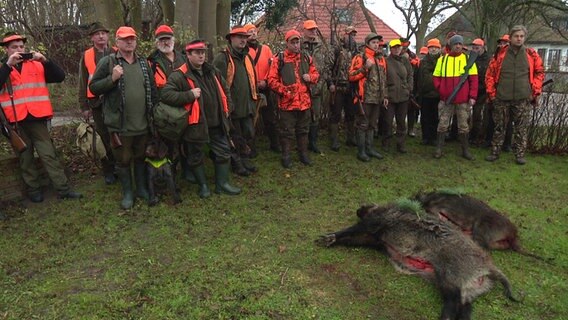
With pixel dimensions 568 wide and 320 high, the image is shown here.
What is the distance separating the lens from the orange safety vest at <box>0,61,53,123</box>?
5.16m

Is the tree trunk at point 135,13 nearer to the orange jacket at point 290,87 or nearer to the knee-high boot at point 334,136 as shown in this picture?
the orange jacket at point 290,87

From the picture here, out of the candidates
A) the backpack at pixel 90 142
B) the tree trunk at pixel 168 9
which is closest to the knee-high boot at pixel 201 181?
the backpack at pixel 90 142

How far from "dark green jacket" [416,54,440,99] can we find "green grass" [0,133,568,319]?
93.8 inches

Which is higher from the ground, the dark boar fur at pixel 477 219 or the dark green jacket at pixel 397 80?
the dark green jacket at pixel 397 80

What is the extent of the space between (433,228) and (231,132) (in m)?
3.51

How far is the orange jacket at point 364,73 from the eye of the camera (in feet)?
23.6

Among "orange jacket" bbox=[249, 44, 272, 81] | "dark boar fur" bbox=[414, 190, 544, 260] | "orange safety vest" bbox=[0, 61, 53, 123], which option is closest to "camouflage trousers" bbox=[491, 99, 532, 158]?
"dark boar fur" bbox=[414, 190, 544, 260]

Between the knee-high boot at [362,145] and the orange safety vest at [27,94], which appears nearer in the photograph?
the orange safety vest at [27,94]

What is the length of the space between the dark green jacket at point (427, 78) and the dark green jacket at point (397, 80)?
89 cm

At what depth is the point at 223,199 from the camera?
5777mm

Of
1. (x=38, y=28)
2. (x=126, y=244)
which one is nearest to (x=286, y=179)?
(x=126, y=244)

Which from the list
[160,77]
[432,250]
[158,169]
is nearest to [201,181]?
[158,169]

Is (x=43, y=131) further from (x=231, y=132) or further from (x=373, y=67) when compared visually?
(x=373, y=67)

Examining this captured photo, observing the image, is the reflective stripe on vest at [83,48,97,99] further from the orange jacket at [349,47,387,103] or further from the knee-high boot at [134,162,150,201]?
the orange jacket at [349,47,387,103]
